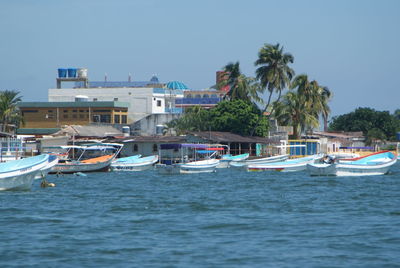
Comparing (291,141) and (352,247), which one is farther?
(291,141)

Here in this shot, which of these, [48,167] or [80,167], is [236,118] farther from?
[48,167]

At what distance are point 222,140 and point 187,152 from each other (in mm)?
5068

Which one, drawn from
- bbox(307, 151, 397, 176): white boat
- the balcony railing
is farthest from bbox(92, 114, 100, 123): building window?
bbox(307, 151, 397, 176): white boat

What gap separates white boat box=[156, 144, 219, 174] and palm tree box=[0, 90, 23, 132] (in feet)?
70.1

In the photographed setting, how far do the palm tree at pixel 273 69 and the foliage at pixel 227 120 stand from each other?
219 inches

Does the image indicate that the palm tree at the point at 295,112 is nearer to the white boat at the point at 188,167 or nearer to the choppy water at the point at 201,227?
the white boat at the point at 188,167

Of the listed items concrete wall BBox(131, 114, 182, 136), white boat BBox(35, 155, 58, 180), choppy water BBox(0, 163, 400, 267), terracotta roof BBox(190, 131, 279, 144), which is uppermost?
concrete wall BBox(131, 114, 182, 136)

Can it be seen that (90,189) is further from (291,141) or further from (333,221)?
(291,141)

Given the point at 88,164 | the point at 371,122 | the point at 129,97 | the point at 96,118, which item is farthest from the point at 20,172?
the point at 371,122

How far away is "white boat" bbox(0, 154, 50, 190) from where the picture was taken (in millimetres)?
38378

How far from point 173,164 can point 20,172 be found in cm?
2560

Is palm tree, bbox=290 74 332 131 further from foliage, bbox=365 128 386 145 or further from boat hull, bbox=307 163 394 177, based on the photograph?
boat hull, bbox=307 163 394 177

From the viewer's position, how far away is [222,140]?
8025 cm

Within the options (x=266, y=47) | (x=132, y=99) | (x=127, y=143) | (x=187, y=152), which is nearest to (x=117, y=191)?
(x=187, y=152)
